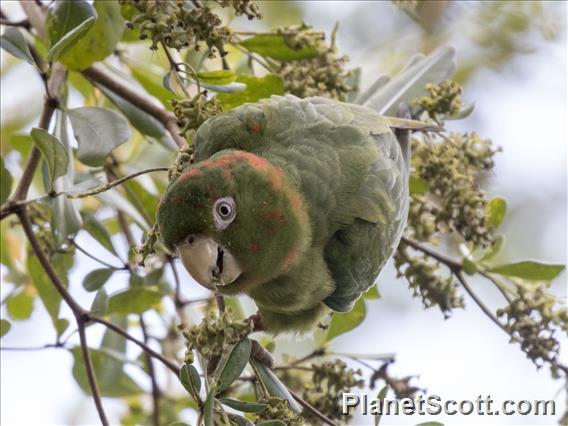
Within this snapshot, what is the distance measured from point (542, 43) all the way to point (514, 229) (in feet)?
4.70

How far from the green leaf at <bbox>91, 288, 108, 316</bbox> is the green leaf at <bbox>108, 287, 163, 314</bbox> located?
0.73 ft

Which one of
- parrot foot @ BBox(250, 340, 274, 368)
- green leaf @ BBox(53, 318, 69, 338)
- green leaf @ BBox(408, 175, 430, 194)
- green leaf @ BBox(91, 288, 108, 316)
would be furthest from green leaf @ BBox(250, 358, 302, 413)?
green leaf @ BBox(408, 175, 430, 194)

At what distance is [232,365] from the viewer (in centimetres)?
180

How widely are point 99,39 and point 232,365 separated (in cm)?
104

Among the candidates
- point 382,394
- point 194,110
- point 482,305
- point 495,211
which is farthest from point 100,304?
point 495,211

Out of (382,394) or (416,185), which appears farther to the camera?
(416,185)

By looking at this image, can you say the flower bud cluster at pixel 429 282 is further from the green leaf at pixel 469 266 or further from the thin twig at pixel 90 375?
the thin twig at pixel 90 375

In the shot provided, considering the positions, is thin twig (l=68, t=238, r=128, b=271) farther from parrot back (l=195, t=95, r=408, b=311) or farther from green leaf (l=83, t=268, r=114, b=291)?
parrot back (l=195, t=95, r=408, b=311)

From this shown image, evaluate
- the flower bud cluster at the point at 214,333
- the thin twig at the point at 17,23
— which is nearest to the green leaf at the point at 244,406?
the flower bud cluster at the point at 214,333

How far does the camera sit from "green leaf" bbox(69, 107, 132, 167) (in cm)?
225

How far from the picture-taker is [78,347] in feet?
8.58

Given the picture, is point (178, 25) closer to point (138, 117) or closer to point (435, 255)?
point (138, 117)

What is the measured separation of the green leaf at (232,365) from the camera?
5.83ft

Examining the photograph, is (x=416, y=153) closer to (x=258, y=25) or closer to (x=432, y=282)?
(x=432, y=282)
